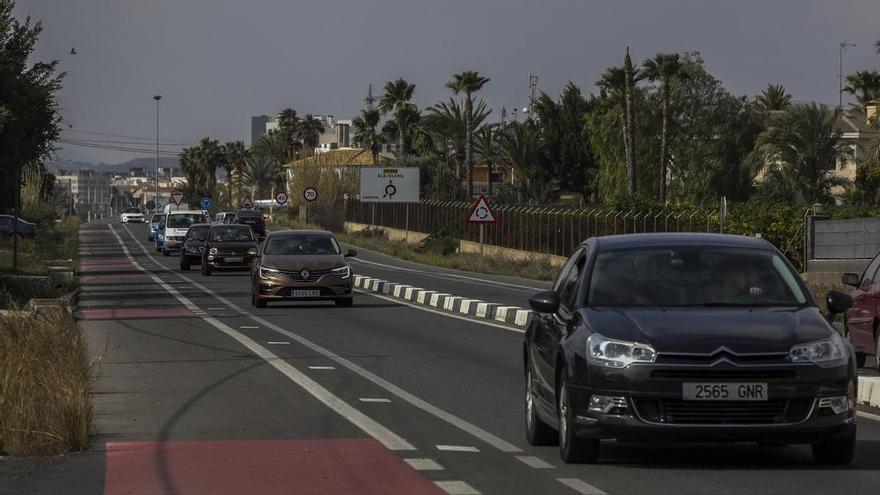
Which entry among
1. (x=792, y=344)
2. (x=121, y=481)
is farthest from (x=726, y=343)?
(x=121, y=481)

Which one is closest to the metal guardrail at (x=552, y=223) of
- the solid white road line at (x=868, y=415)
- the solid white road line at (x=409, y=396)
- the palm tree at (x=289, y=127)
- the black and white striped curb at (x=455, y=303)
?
the black and white striped curb at (x=455, y=303)

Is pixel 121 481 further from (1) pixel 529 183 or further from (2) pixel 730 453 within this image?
(1) pixel 529 183

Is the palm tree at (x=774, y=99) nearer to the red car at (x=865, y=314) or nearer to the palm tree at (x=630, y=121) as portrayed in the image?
the palm tree at (x=630, y=121)

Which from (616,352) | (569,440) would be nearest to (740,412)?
(616,352)

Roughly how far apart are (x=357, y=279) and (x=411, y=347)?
73.9 feet

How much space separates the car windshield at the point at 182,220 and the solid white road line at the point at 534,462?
6033cm

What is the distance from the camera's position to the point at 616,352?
33.2 feet

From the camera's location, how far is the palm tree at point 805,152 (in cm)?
9431

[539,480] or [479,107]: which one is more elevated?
[479,107]

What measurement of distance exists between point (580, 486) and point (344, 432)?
A: 3.26 metres

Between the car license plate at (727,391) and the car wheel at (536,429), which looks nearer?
the car license plate at (727,391)

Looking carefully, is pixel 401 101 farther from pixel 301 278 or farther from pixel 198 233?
pixel 301 278

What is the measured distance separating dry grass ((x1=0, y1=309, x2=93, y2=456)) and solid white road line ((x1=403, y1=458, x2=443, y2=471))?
2.48 metres

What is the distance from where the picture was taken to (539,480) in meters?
10.1
